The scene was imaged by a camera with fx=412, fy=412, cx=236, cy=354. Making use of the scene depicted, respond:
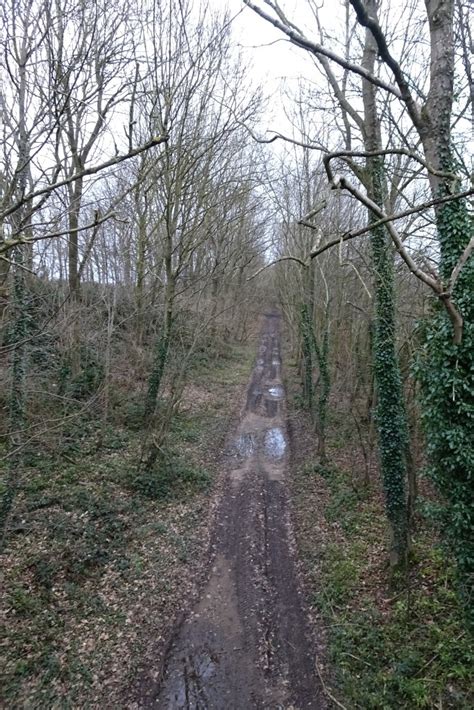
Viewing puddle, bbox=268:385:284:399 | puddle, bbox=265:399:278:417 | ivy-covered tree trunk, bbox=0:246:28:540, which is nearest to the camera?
ivy-covered tree trunk, bbox=0:246:28:540

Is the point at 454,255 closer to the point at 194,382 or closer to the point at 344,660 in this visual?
the point at 344,660

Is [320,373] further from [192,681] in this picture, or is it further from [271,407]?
[192,681]

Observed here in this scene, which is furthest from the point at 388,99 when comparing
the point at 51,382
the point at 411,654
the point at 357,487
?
the point at 51,382

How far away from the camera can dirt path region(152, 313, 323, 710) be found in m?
5.54

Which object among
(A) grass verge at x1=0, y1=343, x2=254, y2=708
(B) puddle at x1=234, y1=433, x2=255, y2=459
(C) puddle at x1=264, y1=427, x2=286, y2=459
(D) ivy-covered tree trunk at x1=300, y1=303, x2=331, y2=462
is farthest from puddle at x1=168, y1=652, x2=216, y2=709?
(C) puddle at x1=264, y1=427, x2=286, y2=459

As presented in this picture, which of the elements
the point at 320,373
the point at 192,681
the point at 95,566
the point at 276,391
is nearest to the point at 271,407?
the point at 276,391

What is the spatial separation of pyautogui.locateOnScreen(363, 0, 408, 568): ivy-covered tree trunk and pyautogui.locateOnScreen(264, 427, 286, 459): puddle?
20.2ft

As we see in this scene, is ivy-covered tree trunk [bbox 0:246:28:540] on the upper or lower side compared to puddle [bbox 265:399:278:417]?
upper

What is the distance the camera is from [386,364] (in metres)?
7.45

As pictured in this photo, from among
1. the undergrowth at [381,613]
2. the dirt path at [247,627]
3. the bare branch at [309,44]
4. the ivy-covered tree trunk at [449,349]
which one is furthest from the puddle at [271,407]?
the bare branch at [309,44]

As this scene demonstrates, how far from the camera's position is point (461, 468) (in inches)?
212

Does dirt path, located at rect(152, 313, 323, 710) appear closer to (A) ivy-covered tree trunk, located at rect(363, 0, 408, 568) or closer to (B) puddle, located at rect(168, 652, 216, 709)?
(B) puddle, located at rect(168, 652, 216, 709)

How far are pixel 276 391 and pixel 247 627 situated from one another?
15.0m

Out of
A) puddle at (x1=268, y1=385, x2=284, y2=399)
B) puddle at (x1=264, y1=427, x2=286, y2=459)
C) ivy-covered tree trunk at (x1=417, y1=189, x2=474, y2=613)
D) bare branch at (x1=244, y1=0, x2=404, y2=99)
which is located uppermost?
bare branch at (x1=244, y1=0, x2=404, y2=99)
